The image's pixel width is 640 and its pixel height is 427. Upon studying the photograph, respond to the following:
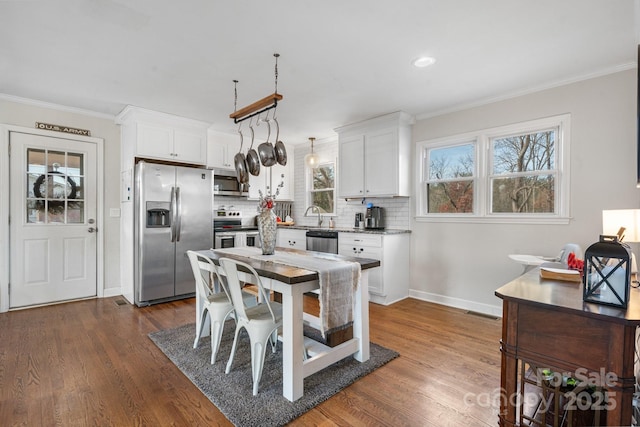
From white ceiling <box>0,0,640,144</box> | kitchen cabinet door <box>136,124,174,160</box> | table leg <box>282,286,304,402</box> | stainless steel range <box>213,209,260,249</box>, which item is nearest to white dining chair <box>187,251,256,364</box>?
table leg <box>282,286,304,402</box>

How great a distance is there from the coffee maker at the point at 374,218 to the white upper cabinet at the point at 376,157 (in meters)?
0.29

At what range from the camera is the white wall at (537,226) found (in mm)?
2846

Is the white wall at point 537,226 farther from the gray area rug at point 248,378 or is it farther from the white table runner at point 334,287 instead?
the white table runner at point 334,287

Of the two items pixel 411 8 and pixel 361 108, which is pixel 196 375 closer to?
pixel 411 8

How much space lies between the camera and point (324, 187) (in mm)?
5766

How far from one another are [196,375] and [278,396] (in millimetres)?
682

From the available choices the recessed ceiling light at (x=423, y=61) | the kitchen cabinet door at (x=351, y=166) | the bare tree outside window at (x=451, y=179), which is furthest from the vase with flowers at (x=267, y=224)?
the bare tree outside window at (x=451, y=179)

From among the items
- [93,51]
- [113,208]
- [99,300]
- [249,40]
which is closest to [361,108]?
[249,40]

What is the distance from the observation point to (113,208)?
440 centimetres

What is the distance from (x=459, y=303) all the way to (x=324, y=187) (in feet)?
9.78

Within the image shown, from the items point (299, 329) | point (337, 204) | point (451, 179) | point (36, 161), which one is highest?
point (36, 161)

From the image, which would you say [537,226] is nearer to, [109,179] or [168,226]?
[168,226]

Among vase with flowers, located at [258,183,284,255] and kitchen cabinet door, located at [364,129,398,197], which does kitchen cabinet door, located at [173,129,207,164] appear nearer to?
vase with flowers, located at [258,183,284,255]

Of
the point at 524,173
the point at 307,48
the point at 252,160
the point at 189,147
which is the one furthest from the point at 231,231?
the point at 524,173
